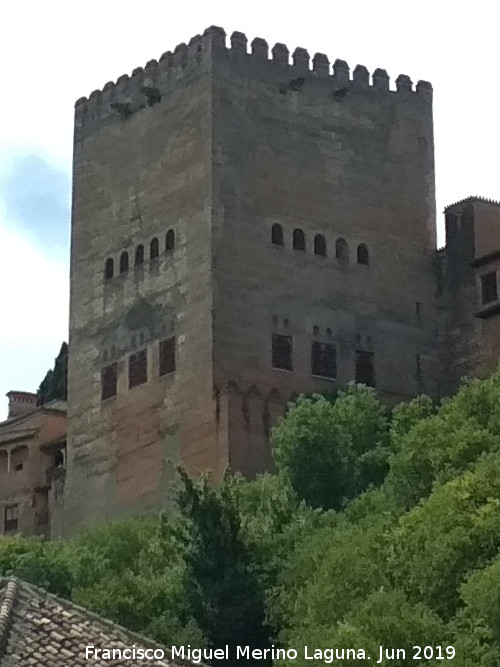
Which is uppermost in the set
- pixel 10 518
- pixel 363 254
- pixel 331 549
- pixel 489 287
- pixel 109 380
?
pixel 363 254

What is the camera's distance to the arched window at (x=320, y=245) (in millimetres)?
55938

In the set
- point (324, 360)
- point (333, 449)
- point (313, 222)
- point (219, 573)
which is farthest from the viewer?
point (313, 222)

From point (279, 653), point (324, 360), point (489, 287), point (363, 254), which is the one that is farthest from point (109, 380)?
point (279, 653)

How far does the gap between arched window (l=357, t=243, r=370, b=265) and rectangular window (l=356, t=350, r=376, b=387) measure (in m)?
2.42

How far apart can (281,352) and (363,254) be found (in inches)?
154

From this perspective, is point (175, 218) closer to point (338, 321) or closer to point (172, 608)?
point (338, 321)

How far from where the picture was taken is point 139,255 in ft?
186

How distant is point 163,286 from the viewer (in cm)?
5528

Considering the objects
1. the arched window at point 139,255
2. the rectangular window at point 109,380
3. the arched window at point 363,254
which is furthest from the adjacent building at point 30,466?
the arched window at point 363,254

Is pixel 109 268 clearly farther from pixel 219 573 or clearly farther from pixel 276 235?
pixel 219 573

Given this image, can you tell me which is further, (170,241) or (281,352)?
(170,241)

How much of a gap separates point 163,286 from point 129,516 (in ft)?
18.3

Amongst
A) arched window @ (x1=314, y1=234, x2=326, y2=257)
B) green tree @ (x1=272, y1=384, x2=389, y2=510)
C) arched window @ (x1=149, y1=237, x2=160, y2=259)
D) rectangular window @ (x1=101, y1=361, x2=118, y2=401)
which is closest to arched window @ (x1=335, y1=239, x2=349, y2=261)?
arched window @ (x1=314, y1=234, x2=326, y2=257)

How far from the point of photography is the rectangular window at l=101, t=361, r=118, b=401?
56.4m
